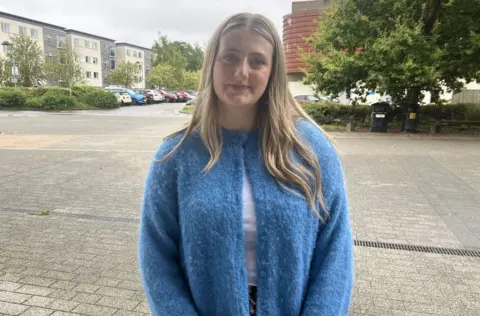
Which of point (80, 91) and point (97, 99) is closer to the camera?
point (97, 99)

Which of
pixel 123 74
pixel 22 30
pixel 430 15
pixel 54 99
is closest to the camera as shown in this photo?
pixel 430 15

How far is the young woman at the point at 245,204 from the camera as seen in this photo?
4.54 ft

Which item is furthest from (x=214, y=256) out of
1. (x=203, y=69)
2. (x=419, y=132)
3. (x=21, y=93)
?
(x=21, y=93)

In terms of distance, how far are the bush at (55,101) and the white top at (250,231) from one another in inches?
1193

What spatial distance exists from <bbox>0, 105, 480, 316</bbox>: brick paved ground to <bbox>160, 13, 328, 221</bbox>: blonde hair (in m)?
1.93

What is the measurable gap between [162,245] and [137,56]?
273ft

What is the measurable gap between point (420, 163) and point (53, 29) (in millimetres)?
62057

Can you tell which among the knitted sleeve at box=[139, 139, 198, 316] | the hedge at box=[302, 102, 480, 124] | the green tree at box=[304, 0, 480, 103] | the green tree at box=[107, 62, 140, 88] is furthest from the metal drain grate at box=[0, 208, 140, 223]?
the green tree at box=[107, 62, 140, 88]

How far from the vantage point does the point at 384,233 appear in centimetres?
455

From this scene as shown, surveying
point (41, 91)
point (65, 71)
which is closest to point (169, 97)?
point (65, 71)

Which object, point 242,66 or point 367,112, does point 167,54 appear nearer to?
Answer: point 367,112

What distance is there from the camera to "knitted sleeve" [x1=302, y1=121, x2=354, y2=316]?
4.82 ft

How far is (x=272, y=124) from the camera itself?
1.50 m

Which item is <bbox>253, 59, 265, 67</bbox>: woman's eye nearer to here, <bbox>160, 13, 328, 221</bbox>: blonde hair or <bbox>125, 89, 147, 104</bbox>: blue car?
<bbox>160, 13, 328, 221</bbox>: blonde hair
